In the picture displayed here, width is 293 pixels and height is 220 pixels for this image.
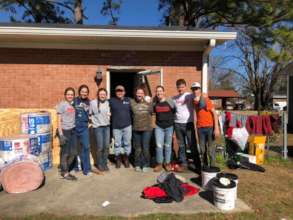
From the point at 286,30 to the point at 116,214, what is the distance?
9.96 metres

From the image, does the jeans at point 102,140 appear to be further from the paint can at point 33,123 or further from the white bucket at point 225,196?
the white bucket at point 225,196

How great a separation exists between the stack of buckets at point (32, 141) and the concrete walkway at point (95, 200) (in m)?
0.56

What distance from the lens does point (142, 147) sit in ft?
20.0

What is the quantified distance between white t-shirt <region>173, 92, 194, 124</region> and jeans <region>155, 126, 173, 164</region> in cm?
26

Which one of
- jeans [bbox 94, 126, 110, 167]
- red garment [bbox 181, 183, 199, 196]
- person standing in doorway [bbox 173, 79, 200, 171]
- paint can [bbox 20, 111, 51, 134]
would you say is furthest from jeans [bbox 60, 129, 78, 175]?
A: red garment [bbox 181, 183, 199, 196]

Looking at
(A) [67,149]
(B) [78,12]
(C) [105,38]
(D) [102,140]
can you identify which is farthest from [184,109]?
(B) [78,12]

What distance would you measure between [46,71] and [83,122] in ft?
7.49

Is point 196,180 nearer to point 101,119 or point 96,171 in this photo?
point 96,171

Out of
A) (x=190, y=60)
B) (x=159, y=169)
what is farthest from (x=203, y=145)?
(x=190, y=60)

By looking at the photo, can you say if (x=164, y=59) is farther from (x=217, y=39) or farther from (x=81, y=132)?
(x=81, y=132)

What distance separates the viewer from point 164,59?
759 centimetres

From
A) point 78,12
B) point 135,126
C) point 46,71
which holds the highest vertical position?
point 78,12

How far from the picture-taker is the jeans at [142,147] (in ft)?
19.6

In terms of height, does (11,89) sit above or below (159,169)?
above
